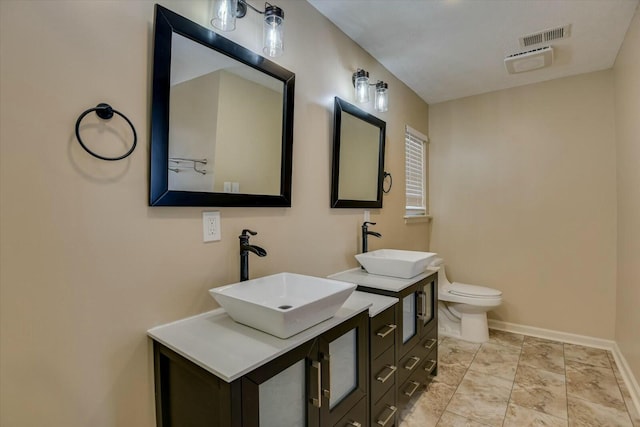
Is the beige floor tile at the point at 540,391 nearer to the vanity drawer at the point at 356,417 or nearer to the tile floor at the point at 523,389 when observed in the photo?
the tile floor at the point at 523,389

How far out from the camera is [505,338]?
2941 mm

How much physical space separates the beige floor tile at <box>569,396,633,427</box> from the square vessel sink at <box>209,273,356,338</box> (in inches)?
67.4

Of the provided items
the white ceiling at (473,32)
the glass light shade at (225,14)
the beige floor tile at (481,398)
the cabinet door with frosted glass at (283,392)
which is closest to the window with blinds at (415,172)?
the white ceiling at (473,32)

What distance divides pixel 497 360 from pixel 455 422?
0.98 meters

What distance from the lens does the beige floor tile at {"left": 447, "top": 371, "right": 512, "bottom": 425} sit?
6.04 ft

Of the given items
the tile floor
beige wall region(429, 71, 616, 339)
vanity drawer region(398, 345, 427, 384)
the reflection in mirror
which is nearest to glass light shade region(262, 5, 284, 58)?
the reflection in mirror

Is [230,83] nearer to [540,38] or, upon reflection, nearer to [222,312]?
[222,312]

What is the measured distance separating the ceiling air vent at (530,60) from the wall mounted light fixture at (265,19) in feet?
6.70

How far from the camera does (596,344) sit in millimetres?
2734

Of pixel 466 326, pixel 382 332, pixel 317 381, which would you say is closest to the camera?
pixel 317 381

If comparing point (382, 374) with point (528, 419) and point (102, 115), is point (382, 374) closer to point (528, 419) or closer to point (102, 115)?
point (528, 419)

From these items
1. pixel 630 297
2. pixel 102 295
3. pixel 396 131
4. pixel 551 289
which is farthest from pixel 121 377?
pixel 551 289

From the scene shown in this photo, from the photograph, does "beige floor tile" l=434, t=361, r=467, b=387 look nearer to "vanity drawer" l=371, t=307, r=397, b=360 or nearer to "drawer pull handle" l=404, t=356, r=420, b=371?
"drawer pull handle" l=404, t=356, r=420, b=371

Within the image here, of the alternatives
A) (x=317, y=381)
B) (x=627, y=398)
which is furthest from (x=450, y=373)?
(x=317, y=381)
